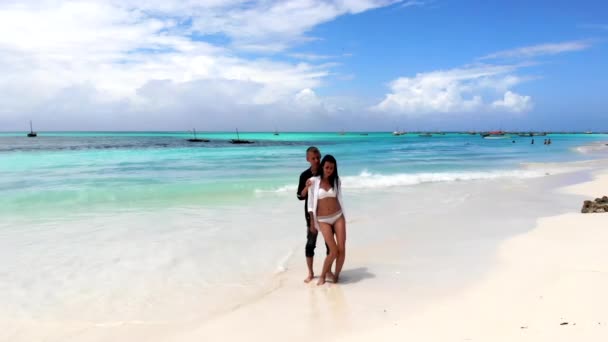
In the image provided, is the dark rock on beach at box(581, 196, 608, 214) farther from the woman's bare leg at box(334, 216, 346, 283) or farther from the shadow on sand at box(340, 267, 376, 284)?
the woman's bare leg at box(334, 216, 346, 283)

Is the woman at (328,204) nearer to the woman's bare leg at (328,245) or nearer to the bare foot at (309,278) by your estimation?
the woman's bare leg at (328,245)

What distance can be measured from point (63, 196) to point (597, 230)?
46.0 ft

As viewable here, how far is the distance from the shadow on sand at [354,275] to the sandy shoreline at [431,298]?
0.01 m

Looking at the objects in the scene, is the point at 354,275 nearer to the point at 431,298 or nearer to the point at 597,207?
the point at 431,298

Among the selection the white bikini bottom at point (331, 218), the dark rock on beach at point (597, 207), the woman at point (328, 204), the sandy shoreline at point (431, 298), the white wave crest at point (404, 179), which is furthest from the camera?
the white wave crest at point (404, 179)

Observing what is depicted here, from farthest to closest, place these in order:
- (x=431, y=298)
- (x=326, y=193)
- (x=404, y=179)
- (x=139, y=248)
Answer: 1. (x=404, y=179)
2. (x=139, y=248)
3. (x=326, y=193)
4. (x=431, y=298)

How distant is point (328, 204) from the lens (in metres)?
4.95

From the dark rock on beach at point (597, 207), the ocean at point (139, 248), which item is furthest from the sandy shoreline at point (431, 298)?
the dark rock on beach at point (597, 207)

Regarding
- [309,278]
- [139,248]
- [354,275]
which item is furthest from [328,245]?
[139,248]

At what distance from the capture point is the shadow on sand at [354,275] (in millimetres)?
5418

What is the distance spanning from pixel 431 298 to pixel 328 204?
1.57 m

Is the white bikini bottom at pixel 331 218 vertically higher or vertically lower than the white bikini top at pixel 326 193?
lower

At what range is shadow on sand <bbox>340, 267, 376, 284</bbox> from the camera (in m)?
5.42

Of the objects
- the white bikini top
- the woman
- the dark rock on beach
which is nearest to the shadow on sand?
the woman
